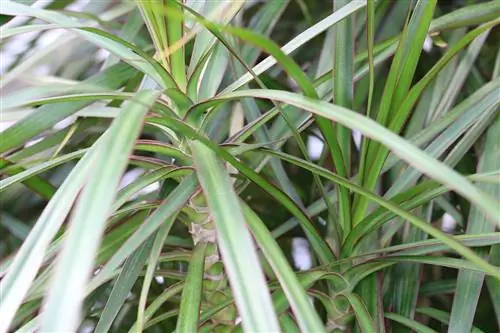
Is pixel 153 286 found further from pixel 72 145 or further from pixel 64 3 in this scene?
pixel 64 3

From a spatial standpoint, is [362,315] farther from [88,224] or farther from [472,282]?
[88,224]

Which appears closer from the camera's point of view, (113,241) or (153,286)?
(113,241)

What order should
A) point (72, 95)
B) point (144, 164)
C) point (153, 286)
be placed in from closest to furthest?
1. point (72, 95)
2. point (144, 164)
3. point (153, 286)

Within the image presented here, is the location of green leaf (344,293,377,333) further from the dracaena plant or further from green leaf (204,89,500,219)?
green leaf (204,89,500,219)

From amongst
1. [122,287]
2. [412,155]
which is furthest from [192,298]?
[412,155]

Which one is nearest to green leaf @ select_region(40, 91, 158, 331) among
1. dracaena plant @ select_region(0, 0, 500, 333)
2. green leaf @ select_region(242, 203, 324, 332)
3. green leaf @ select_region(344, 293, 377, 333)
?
dracaena plant @ select_region(0, 0, 500, 333)

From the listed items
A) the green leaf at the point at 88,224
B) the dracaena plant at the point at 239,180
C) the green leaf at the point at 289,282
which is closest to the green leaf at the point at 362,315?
the dracaena plant at the point at 239,180


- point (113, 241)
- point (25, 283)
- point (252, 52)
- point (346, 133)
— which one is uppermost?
point (252, 52)

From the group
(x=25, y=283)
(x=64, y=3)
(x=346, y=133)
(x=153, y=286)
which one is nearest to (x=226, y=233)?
(x=25, y=283)

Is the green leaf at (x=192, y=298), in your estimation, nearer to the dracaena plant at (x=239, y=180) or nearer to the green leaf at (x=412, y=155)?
the dracaena plant at (x=239, y=180)
